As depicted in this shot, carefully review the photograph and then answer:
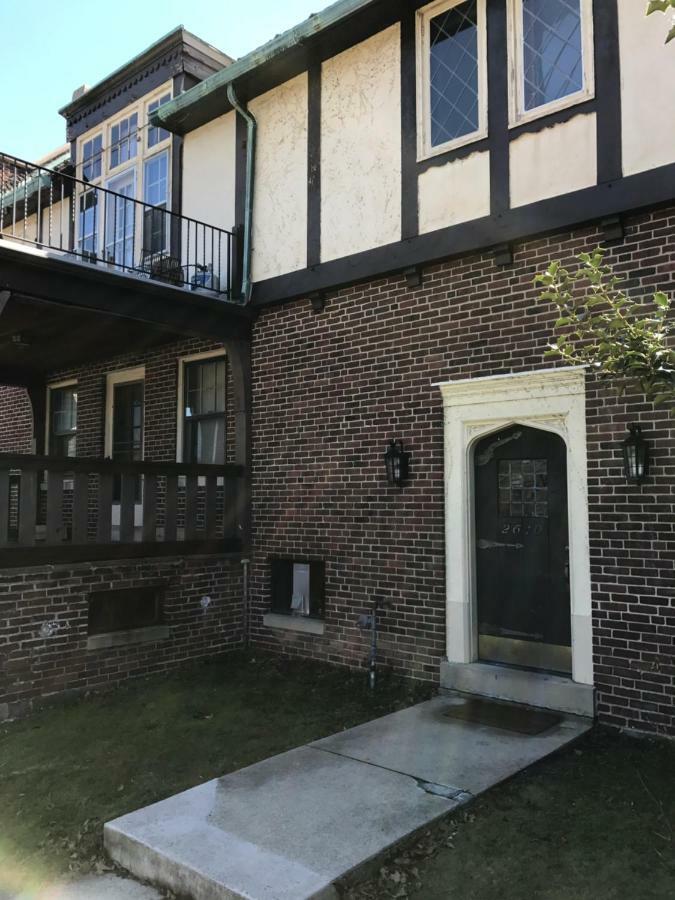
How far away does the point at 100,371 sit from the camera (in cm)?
1109

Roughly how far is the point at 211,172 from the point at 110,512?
4.81 metres

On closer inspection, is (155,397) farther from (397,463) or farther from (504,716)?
(504,716)

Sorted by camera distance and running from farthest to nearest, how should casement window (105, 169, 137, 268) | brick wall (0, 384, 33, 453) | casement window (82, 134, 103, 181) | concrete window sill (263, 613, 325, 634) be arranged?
brick wall (0, 384, 33, 453) → casement window (82, 134, 103, 181) → casement window (105, 169, 137, 268) → concrete window sill (263, 613, 325, 634)

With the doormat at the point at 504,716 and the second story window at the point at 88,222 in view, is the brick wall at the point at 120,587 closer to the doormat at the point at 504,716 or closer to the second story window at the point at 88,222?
the second story window at the point at 88,222

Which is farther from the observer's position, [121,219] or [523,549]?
[121,219]

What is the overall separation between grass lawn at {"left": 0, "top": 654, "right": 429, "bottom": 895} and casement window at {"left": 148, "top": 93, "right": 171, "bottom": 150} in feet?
23.6

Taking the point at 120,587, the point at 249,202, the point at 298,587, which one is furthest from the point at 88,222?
the point at 298,587

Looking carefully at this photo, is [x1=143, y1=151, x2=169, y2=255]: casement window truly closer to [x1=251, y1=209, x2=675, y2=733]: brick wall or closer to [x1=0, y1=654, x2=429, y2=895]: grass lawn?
[x1=251, y1=209, x2=675, y2=733]: brick wall

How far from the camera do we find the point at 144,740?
18.1 feet

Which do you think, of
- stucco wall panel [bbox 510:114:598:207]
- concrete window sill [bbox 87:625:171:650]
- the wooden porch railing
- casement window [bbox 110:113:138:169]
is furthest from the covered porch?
stucco wall panel [bbox 510:114:598:207]

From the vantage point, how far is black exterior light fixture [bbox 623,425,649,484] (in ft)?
17.5

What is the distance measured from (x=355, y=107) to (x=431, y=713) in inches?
244

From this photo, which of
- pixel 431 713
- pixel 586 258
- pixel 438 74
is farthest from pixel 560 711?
pixel 438 74

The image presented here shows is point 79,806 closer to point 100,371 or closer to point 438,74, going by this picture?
point 438,74
